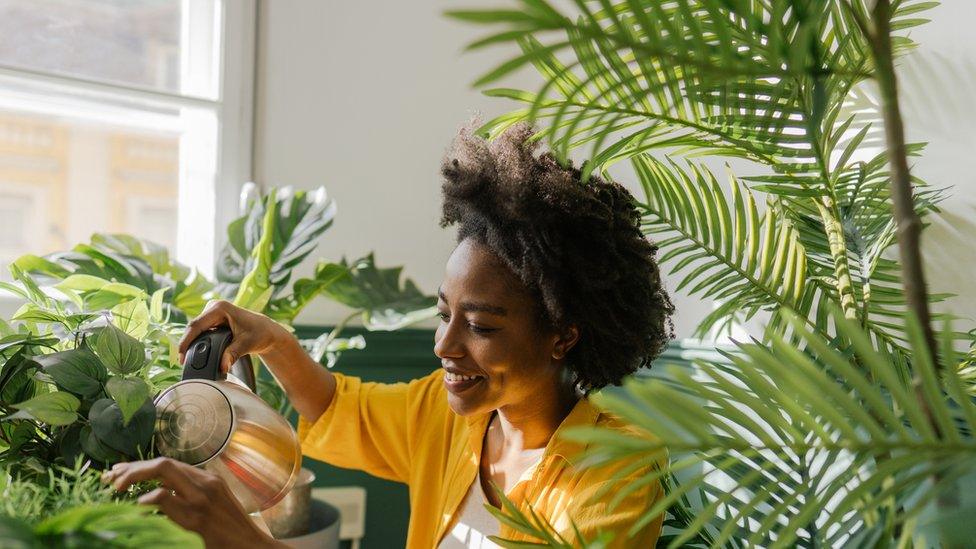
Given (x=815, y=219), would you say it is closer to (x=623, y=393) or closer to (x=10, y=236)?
(x=623, y=393)

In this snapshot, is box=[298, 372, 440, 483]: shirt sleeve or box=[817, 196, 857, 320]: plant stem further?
box=[298, 372, 440, 483]: shirt sleeve

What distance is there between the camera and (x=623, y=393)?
1585 mm

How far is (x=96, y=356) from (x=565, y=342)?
0.60 meters

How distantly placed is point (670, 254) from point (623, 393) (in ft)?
2.04

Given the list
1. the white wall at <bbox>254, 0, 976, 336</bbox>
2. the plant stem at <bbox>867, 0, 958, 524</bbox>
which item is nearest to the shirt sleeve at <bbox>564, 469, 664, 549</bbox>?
the plant stem at <bbox>867, 0, 958, 524</bbox>

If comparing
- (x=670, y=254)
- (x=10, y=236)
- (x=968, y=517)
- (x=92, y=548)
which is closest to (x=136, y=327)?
(x=92, y=548)

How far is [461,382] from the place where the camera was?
104cm

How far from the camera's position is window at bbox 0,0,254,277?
5.44 ft

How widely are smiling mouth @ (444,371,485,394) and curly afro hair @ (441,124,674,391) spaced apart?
0.39 feet

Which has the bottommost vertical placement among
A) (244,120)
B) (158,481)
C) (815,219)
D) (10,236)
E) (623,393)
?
(623,393)

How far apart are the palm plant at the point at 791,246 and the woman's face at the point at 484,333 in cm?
21

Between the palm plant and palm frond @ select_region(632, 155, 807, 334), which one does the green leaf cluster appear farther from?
palm frond @ select_region(632, 155, 807, 334)

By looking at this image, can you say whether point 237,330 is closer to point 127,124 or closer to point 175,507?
point 175,507

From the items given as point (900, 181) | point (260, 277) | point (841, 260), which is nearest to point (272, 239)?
point (260, 277)
